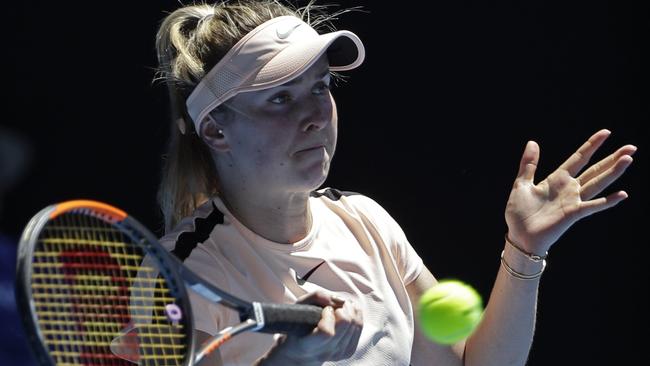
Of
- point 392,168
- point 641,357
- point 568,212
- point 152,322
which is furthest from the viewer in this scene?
point 641,357

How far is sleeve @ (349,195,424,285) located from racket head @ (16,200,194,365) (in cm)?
52

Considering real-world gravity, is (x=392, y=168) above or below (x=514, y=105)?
below

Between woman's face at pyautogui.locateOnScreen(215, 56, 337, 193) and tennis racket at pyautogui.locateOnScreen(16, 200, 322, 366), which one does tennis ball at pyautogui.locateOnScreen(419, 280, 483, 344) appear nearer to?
woman's face at pyautogui.locateOnScreen(215, 56, 337, 193)

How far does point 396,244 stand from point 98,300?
64cm

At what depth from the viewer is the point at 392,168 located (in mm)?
3318

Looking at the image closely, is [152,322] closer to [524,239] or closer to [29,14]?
[524,239]

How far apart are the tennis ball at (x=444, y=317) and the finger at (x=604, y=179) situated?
1.22 ft

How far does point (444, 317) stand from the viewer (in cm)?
245

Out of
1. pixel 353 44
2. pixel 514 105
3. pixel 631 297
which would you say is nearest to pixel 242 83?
pixel 353 44

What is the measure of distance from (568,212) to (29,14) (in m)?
1.40

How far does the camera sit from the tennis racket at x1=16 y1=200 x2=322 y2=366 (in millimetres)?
1771

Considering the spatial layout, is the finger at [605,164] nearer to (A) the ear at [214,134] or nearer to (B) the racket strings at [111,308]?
(A) the ear at [214,134]

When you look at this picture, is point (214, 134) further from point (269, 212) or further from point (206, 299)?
point (206, 299)

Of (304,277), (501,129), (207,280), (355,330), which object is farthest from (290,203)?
(501,129)
